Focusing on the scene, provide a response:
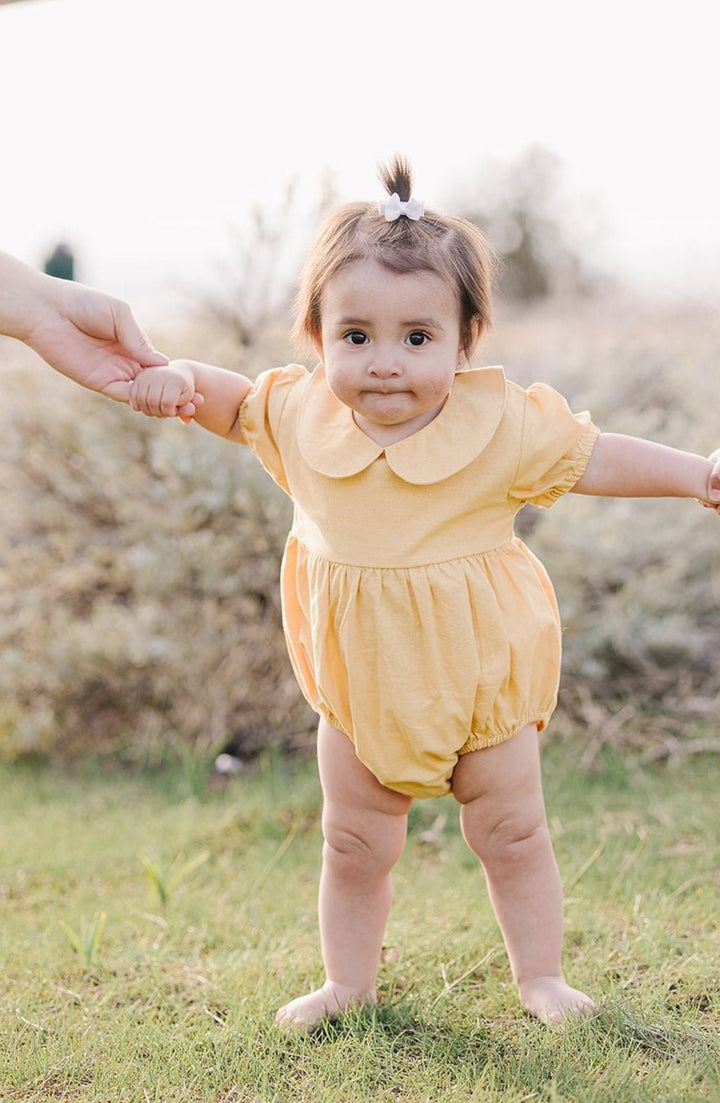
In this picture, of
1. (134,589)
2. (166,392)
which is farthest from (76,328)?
(134,589)

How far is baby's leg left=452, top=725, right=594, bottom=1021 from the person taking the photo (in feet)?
7.34

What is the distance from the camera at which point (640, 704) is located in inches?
168

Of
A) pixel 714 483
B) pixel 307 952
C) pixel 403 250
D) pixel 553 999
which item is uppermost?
pixel 403 250

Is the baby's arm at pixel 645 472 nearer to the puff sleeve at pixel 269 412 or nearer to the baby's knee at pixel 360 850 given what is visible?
the puff sleeve at pixel 269 412

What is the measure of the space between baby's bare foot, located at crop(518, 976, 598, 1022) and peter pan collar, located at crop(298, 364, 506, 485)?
A: 99 centimetres

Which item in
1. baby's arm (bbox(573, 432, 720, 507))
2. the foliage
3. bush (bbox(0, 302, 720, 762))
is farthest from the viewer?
the foliage

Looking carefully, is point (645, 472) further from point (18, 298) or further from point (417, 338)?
point (18, 298)

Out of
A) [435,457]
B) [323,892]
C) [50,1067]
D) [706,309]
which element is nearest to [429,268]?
[435,457]

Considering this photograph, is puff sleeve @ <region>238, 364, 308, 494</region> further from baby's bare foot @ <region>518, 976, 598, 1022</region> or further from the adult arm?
baby's bare foot @ <region>518, 976, 598, 1022</region>

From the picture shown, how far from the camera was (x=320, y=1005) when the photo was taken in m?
2.31

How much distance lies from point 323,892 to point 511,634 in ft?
2.11

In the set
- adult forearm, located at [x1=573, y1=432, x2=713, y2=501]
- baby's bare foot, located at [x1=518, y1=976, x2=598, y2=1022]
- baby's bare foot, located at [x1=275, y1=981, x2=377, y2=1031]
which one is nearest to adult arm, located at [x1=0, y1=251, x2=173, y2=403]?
adult forearm, located at [x1=573, y1=432, x2=713, y2=501]

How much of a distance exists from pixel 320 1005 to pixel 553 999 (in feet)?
1.44

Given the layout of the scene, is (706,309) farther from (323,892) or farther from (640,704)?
(323,892)
